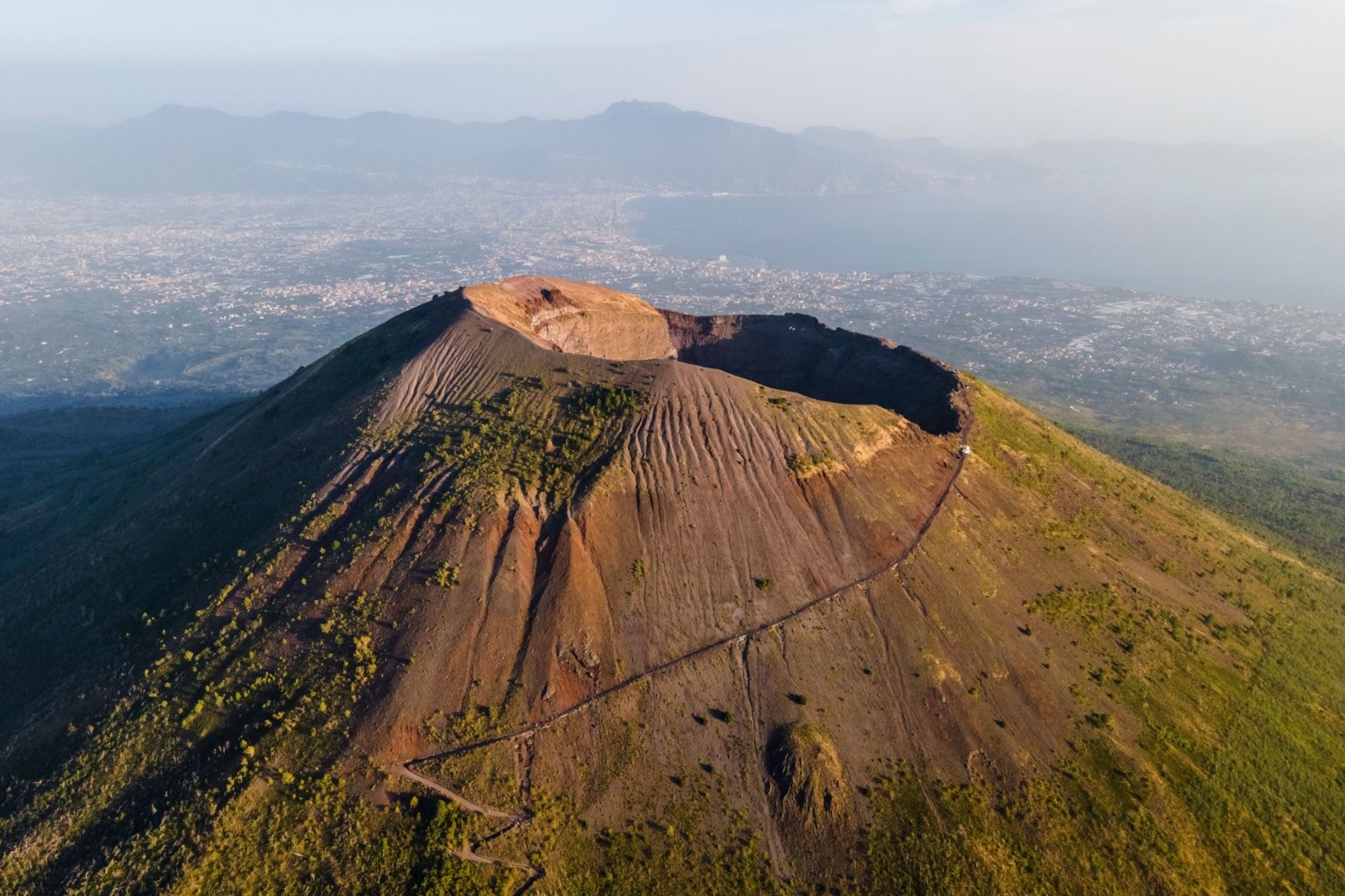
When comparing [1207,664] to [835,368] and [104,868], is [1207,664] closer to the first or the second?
[835,368]

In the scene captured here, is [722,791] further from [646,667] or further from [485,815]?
[485,815]

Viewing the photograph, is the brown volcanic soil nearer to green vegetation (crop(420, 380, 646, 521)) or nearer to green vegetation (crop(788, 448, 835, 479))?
green vegetation (crop(788, 448, 835, 479))

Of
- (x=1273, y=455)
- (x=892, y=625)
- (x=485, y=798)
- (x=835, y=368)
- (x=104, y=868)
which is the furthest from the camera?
(x=1273, y=455)

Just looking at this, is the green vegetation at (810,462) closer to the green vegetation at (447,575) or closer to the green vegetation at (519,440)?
the green vegetation at (519,440)

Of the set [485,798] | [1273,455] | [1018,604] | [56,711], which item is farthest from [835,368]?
[1273,455]

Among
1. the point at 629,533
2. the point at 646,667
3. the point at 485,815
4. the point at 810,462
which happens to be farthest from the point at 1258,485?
the point at 485,815

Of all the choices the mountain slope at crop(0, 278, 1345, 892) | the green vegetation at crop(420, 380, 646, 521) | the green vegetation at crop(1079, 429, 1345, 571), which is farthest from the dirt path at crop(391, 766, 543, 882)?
the green vegetation at crop(1079, 429, 1345, 571)

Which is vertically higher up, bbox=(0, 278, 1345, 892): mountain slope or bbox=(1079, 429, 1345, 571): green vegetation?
bbox=(0, 278, 1345, 892): mountain slope
